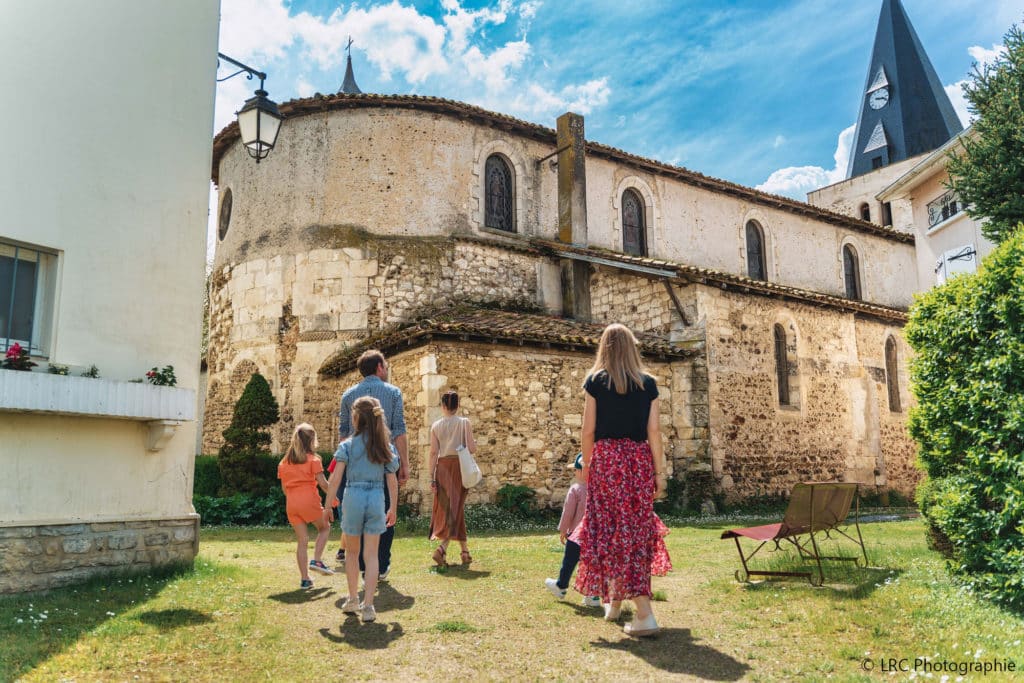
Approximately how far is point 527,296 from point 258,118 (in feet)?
35.3

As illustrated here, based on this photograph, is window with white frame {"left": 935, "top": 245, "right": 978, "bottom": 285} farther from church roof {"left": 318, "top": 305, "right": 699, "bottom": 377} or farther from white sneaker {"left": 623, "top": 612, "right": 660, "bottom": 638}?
white sneaker {"left": 623, "top": 612, "right": 660, "bottom": 638}

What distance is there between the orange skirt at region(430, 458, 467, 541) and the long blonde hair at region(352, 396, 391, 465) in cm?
224

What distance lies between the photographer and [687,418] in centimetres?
1565

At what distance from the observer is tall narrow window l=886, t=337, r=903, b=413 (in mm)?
20234

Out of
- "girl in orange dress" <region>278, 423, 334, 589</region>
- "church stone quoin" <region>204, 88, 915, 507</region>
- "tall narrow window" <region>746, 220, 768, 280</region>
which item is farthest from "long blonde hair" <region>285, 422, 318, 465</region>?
"tall narrow window" <region>746, 220, 768, 280</region>

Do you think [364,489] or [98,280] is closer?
[364,489]

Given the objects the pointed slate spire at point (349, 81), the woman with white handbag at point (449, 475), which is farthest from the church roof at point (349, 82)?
the woman with white handbag at point (449, 475)

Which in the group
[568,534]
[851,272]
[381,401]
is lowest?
[568,534]

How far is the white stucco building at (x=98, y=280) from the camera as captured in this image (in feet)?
19.8

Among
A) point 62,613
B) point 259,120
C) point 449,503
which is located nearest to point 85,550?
point 62,613

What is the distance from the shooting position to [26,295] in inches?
247

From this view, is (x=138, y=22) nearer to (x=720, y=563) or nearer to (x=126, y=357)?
(x=126, y=357)

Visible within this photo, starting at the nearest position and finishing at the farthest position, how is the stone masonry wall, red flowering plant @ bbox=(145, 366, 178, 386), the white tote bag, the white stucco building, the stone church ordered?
the white stucco building → red flowering plant @ bbox=(145, 366, 178, 386) → the white tote bag → the stone masonry wall → the stone church

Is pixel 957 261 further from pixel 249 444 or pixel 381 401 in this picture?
pixel 249 444
